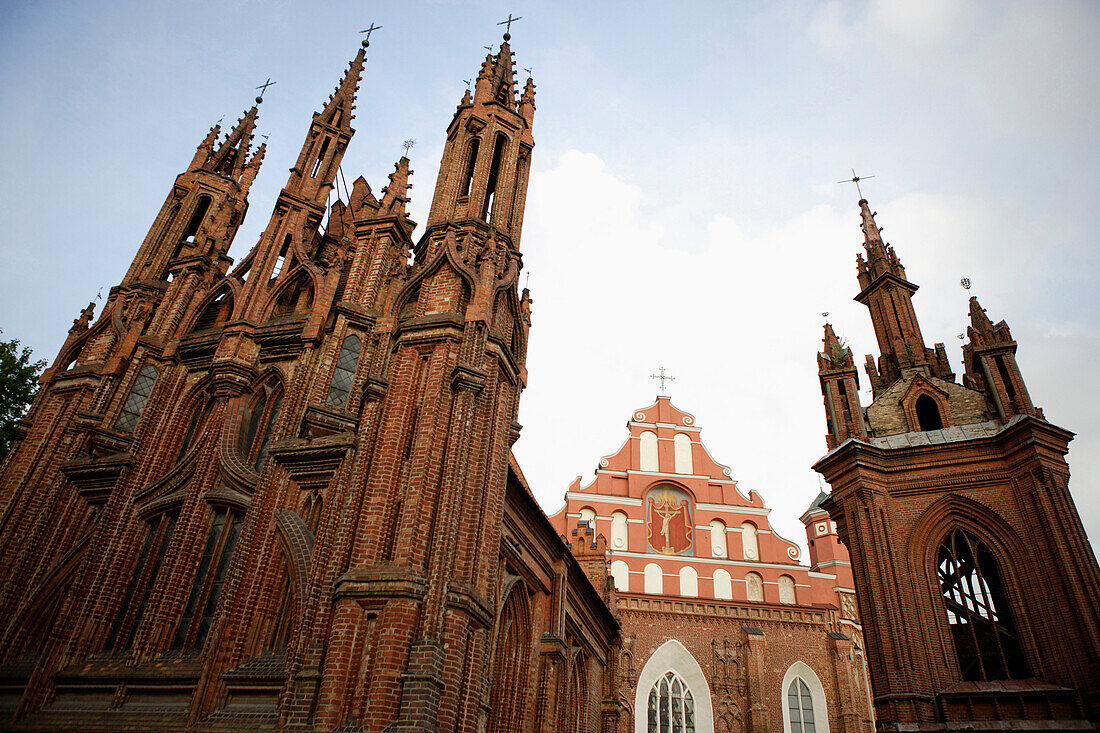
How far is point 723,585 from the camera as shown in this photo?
28984 mm

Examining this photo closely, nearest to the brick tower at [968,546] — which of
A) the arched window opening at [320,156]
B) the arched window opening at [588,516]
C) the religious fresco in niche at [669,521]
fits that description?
the religious fresco in niche at [669,521]

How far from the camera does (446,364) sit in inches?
478

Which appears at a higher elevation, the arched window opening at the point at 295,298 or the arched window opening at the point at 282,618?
the arched window opening at the point at 295,298

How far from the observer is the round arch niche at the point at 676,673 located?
25.5 meters

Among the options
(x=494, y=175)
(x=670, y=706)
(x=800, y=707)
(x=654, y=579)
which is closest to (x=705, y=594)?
(x=654, y=579)

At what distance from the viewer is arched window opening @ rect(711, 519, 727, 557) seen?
2997cm

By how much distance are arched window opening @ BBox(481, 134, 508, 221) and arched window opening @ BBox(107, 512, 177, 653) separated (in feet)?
28.4

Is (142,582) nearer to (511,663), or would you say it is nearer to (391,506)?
(391,506)

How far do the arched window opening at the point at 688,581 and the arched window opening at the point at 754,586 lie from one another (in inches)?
80.5

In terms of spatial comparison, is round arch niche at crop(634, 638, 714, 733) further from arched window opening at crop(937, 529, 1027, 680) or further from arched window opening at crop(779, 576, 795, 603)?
arched window opening at crop(937, 529, 1027, 680)

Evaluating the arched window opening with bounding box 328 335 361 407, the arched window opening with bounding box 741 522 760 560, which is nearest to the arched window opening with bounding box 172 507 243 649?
the arched window opening with bounding box 328 335 361 407

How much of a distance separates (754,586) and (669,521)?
13.6 feet

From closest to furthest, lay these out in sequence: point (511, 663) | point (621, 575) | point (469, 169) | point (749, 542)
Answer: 1. point (469, 169)
2. point (511, 663)
3. point (621, 575)
4. point (749, 542)

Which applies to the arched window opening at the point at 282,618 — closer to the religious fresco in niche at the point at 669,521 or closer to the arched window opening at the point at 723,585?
the religious fresco in niche at the point at 669,521
